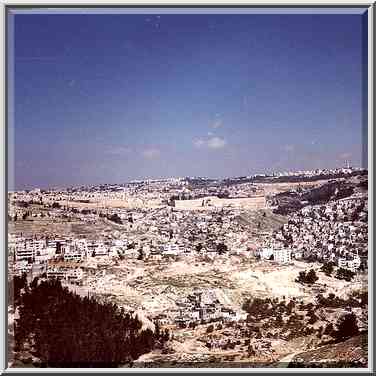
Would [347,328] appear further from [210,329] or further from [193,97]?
[193,97]

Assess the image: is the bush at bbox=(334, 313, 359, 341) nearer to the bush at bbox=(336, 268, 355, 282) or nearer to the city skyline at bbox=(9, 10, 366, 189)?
the bush at bbox=(336, 268, 355, 282)

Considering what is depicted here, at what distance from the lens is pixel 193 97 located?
3502 millimetres

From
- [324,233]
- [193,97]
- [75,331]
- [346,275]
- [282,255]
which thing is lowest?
[75,331]

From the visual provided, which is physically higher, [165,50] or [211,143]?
[165,50]

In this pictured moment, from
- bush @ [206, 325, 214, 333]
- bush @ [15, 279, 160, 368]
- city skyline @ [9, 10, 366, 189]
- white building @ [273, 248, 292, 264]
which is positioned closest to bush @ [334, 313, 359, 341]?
white building @ [273, 248, 292, 264]

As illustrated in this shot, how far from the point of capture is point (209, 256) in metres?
3.52

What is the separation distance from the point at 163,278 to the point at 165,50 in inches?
55.7

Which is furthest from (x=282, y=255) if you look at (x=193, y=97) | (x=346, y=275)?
(x=193, y=97)

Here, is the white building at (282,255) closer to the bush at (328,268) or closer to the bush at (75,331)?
the bush at (328,268)

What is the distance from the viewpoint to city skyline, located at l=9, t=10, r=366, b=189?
3.45m

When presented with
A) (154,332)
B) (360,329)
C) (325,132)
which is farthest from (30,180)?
(360,329)

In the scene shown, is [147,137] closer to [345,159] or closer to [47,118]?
[47,118]

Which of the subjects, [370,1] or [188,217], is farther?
[188,217]

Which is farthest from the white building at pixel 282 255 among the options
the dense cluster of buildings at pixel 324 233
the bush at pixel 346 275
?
the bush at pixel 346 275
